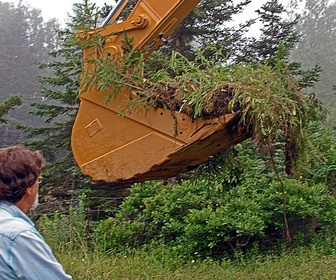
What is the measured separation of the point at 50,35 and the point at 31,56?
23.0 feet

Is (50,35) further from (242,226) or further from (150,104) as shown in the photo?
(150,104)

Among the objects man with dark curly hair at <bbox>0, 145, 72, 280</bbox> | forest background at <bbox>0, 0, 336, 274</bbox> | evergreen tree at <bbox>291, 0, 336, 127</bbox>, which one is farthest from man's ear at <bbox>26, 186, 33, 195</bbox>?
evergreen tree at <bbox>291, 0, 336, 127</bbox>

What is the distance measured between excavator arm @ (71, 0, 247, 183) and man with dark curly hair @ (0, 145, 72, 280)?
1.56 m

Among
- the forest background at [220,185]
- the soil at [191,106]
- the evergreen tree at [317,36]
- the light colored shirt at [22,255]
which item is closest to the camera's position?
the light colored shirt at [22,255]

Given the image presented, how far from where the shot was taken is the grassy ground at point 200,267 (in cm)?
529

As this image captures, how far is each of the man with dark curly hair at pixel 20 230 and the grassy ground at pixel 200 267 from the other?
12.4 ft

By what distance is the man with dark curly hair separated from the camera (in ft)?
4.30

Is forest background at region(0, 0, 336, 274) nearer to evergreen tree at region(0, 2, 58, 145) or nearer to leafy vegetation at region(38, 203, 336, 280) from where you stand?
leafy vegetation at region(38, 203, 336, 280)

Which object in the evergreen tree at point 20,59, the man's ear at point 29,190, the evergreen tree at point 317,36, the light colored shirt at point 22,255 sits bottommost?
the evergreen tree at point 317,36

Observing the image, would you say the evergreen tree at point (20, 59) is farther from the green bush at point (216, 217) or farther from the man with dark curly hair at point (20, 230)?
the man with dark curly hair at point (20, 230)

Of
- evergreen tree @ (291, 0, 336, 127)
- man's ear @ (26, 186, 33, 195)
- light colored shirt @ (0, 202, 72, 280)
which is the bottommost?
evergreen tree @ (291, 0, 336, 127)

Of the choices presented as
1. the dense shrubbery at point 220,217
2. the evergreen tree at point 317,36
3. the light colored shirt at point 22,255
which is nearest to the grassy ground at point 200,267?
the dense shrubbery at point 220,217

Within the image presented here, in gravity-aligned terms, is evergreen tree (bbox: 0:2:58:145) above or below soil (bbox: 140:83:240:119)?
above

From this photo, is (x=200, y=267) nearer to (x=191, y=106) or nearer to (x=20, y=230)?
(x=191, y=106)
